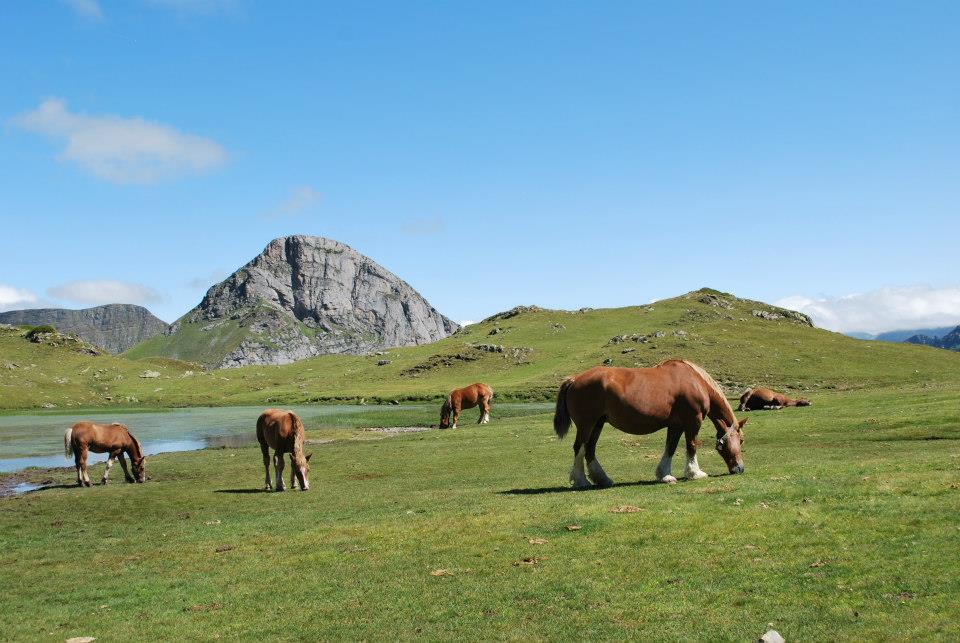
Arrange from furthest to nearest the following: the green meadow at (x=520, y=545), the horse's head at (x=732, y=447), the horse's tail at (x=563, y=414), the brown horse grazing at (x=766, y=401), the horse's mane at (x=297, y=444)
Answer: the brown horse grazing at (x=766, y=401), the horse's mane at (x=297, y=444), the horse's tail at (x=563, y=414), the horse's head at (x=732, y=447), the green meadow at (x=520, y=545)

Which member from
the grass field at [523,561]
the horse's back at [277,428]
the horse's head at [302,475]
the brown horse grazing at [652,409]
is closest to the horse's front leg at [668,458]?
the brown horse grazing at [652,409]

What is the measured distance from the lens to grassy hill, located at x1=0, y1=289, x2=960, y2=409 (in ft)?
281

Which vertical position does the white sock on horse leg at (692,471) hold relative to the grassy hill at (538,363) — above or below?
below

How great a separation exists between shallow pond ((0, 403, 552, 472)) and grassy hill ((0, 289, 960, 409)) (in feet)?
37.7

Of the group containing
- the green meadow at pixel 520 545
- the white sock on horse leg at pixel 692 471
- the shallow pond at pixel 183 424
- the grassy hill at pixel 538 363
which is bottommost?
the green meadow at pixel 520 545

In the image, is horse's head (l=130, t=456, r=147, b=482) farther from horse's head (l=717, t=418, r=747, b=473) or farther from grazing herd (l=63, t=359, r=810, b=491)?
horse's head (l=717, t=418, r=747, b=473)

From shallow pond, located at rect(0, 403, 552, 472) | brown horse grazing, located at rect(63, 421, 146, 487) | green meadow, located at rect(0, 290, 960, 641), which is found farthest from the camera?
shallow pond, located at rect(0, 403, 552, 472)

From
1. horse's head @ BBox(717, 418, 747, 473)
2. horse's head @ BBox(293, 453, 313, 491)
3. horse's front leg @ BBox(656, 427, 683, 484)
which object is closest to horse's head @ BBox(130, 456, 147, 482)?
horse's head @ BBox(293, 453, 313, 491)

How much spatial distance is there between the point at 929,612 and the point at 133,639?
1057 centimetres

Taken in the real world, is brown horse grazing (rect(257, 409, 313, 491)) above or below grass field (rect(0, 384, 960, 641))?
above

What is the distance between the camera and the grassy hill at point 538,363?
281 feet

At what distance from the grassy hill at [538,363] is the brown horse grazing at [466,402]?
2637 cm

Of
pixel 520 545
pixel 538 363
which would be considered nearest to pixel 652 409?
pixel 520 545

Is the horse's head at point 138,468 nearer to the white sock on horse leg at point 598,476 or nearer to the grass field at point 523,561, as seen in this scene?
the grass field at point 523,561
